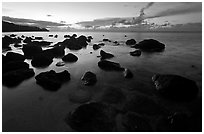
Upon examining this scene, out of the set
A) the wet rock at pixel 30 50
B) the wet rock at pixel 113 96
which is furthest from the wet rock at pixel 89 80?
the wet rock at pixel 30 50

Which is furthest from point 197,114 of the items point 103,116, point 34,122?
point 34,122

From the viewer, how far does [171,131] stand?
302 inches

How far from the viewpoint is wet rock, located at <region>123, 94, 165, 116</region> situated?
9.22 metres

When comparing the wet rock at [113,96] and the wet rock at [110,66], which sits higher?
the wet rock at [110,66]

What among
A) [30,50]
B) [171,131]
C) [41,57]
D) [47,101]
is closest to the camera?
[171,131]

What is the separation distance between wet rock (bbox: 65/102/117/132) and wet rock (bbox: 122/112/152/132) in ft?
1.98

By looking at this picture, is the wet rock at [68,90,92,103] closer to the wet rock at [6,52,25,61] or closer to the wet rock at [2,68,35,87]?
the wet rock at [2,68,35,87]

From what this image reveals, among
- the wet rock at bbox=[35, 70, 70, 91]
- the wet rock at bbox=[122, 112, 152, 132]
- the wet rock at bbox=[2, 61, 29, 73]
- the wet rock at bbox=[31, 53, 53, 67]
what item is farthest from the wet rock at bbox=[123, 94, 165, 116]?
the wet rock at bbox=[31, 53, 53, 67]

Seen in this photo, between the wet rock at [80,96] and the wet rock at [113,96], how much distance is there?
1025mm

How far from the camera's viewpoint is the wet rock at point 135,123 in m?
7.87

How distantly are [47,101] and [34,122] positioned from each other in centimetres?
227

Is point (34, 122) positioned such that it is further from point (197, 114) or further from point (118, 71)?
point (118, 71)

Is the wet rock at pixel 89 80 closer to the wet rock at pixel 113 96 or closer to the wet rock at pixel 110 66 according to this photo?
the wet rock at pixel 113 96

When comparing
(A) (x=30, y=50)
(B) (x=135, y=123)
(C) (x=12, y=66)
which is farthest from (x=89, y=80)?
(A) (x=30, y=50)
